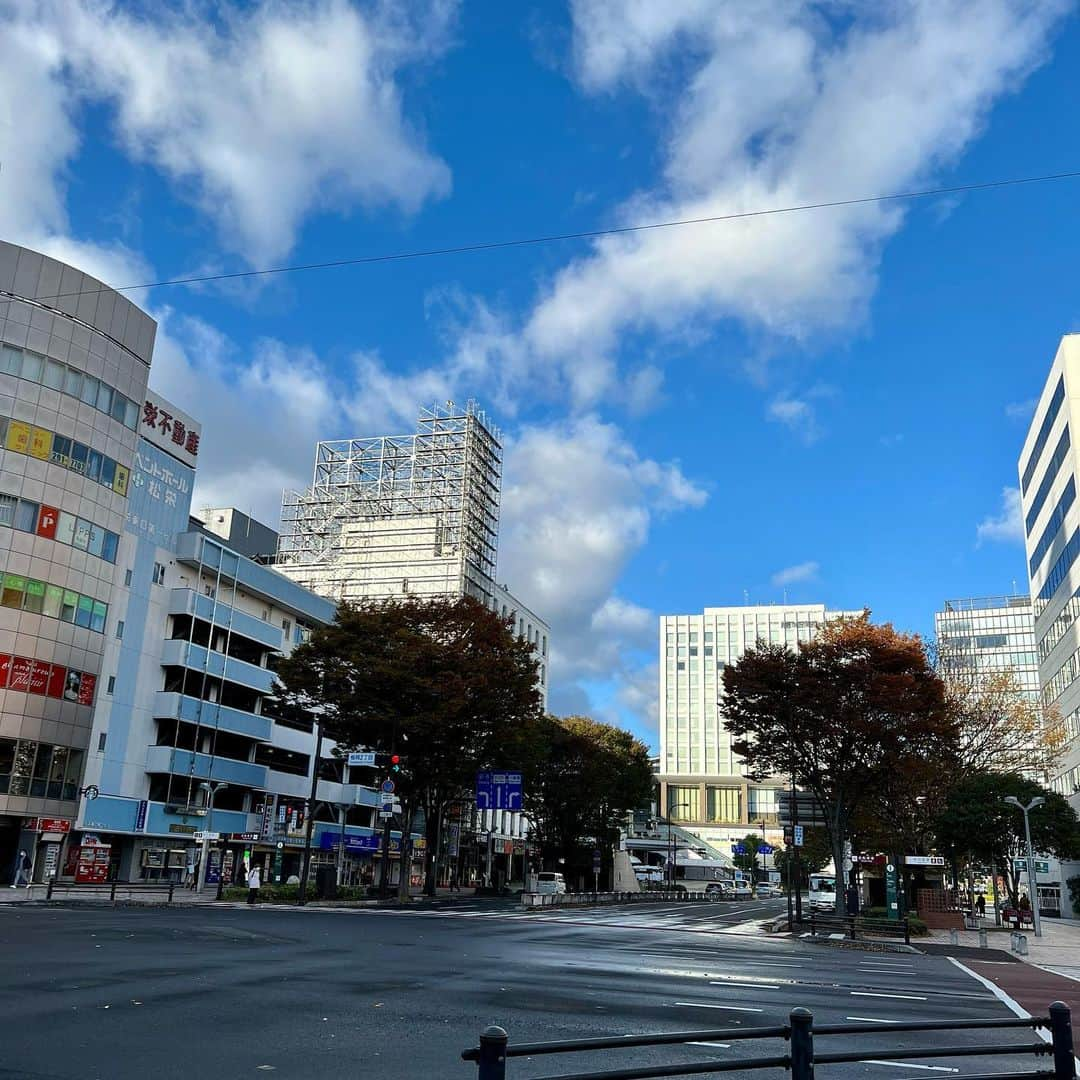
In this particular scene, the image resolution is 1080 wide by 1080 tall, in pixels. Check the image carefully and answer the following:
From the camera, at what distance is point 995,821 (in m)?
47.4

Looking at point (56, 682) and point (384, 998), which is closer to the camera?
point (384, 998)

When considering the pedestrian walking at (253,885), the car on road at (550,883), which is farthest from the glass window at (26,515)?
the car on road at (550,883)

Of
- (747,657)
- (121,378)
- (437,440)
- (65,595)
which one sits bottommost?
(747,657)

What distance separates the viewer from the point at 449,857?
295 ft

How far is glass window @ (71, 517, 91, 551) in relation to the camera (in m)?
52.6

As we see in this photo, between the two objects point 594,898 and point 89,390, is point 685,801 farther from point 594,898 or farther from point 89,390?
point 89,390

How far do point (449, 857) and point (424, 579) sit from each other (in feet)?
85.2

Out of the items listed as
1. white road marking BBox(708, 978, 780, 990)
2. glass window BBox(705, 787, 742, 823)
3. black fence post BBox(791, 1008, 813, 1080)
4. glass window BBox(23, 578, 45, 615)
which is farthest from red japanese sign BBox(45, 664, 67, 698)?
glass window BBox(705, 787, 742, 823)

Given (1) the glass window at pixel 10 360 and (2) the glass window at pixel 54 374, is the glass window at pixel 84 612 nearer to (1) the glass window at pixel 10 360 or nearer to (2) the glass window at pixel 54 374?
(2) the glass window at pixel 54 374

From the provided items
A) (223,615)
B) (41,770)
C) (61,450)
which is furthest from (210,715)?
(61,450)

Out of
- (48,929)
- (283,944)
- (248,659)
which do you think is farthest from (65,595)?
(283,944)

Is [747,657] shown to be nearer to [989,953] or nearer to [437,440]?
[989,953]

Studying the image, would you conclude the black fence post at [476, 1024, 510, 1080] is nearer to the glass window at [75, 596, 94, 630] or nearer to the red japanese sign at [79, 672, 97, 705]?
the glass window at [75, 596, 94, 630]

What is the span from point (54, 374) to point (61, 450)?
4.03 metres
